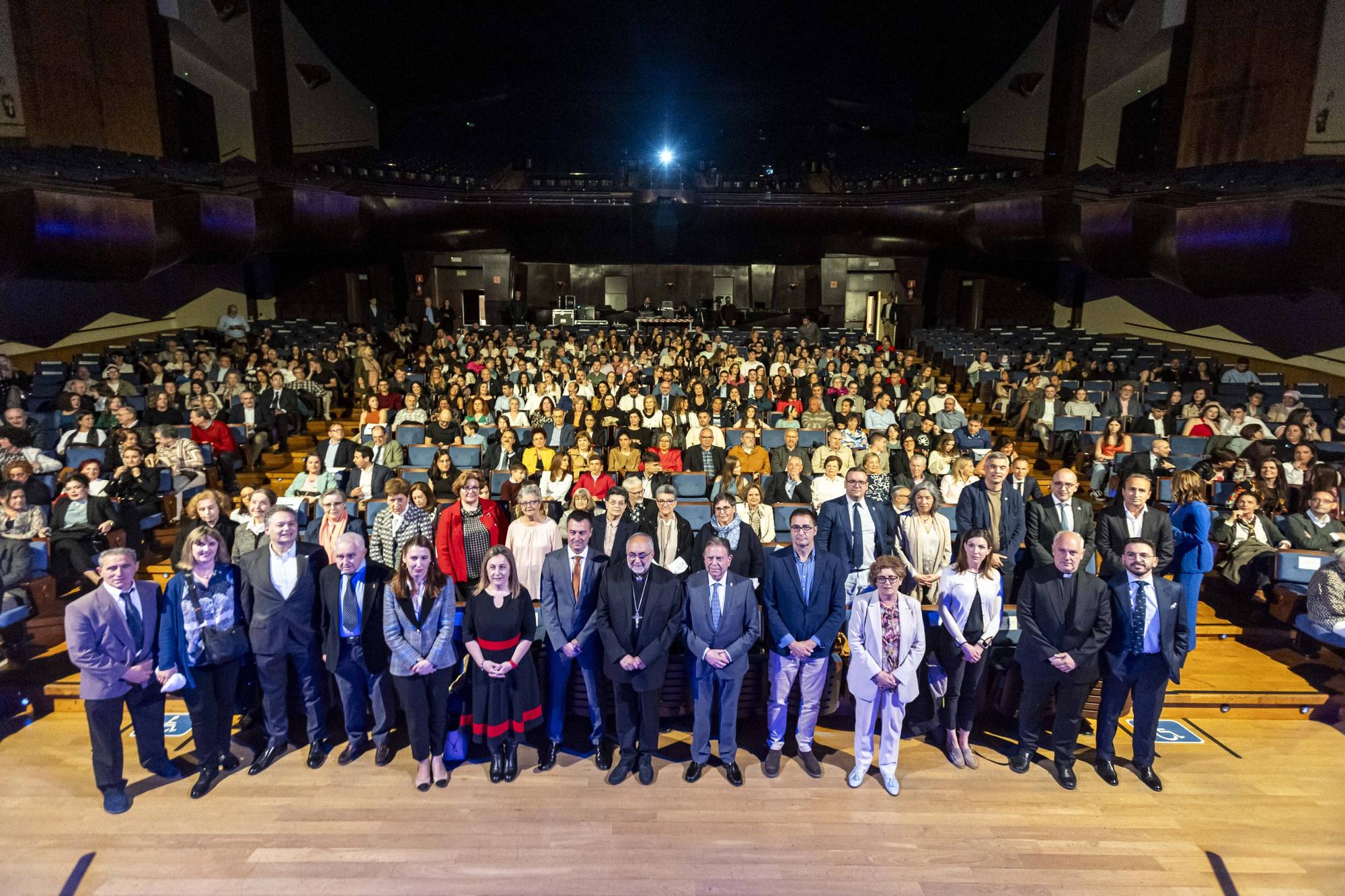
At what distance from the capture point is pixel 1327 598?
13.5 feet

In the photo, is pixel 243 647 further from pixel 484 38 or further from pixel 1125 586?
pixel 484 38

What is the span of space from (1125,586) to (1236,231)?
7284 millimetres

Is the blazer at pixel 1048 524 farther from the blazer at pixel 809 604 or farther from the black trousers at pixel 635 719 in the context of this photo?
the black trousers at pixel 635 719

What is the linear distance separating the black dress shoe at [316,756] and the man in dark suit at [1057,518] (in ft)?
13.1

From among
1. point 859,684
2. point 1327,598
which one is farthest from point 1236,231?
point 859,684

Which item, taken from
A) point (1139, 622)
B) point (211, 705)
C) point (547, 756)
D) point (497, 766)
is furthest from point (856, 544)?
point (211, 705)

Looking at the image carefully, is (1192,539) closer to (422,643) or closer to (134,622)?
(422,643)

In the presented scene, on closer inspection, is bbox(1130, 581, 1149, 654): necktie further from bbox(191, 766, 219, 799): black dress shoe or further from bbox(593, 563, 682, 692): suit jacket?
bbox(191, 766, 219, 799): black dress shoe

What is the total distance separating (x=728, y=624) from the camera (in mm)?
3525

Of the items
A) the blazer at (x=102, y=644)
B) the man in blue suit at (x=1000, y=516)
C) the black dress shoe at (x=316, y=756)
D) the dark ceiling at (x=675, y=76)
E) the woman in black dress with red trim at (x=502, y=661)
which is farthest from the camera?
the dark ceiling at (x=675, y=76)

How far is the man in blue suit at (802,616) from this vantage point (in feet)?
11.8

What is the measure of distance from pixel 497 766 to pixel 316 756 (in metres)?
0.89

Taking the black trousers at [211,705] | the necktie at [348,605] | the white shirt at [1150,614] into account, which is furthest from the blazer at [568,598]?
the white shirt at [1150,614]

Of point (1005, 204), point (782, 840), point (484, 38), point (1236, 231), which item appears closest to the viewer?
point (782, 840)
